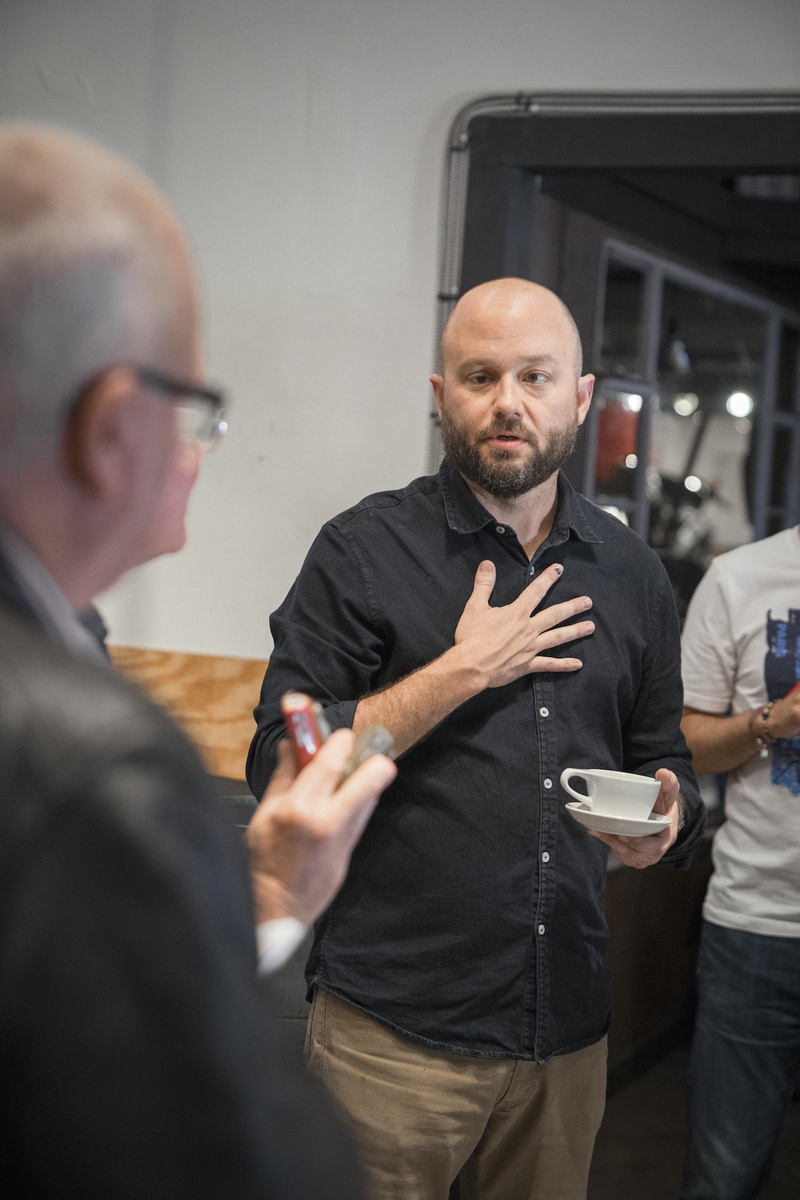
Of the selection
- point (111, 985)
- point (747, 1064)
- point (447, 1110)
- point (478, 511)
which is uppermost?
point (478, 511)

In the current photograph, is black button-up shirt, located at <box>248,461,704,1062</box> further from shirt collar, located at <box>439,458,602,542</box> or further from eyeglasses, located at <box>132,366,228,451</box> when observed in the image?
eyeglasses, located at <box>132,366,228,451</box>

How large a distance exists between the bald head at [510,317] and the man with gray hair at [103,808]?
3.42 feet

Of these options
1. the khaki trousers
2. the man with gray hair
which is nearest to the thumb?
the khaki trousers

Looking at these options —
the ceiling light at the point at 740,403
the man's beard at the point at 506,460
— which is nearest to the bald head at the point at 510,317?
the man's beard at the point at 506,460

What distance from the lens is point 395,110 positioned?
245 centimetres

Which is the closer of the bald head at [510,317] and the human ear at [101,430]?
the human ear at [101,430]

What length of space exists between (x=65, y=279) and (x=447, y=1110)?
127 cm

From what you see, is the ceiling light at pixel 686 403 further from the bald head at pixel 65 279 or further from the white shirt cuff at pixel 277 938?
the bald head at pixel 65 279

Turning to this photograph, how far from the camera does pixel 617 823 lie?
4.31 feet

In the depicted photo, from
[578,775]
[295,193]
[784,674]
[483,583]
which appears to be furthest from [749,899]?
[295,193]

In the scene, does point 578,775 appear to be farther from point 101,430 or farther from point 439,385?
point 101,430

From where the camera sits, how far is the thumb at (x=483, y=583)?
1478 mm

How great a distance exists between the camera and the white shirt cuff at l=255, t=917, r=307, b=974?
0.73 m

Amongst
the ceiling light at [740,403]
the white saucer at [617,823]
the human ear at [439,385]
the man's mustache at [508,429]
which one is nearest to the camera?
the white saucer at [617,823]
